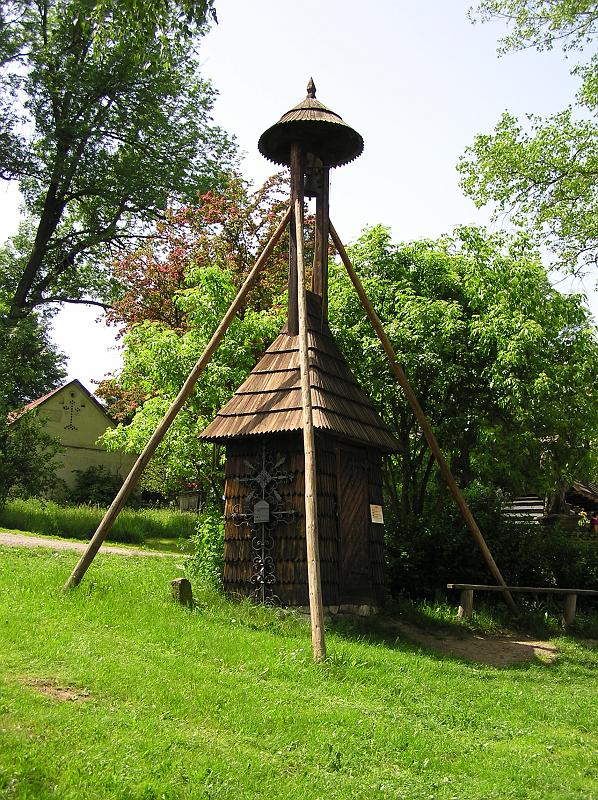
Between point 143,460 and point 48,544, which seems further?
point 48,544

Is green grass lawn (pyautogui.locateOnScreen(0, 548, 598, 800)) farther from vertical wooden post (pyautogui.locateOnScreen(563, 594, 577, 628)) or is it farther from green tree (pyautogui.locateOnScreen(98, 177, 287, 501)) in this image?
green tree (pyautogui.locateOnScreen(98, 177, 287, 501))

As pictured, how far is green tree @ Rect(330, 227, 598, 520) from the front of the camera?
15438mm

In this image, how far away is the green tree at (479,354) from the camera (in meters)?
15.4

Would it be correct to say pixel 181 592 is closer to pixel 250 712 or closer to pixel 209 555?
pixel 209 555

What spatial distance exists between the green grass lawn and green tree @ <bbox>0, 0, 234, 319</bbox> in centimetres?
1993

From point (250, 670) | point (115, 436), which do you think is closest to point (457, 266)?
point (115, 436)

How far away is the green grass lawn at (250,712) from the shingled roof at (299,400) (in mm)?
2830

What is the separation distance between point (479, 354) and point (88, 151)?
19.4 meters

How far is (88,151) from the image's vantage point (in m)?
29.6

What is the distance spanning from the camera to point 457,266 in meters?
17.0

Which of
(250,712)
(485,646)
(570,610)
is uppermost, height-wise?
(570,610)

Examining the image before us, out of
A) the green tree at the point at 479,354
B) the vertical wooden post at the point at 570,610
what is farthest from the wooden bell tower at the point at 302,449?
the vertical wooden post at the point at 570,610

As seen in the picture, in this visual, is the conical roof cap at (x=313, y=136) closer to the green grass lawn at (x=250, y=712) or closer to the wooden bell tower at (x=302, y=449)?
the wooden bell tower at (x=302, y=449)

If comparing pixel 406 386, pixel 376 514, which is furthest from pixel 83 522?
pixel 406 386
